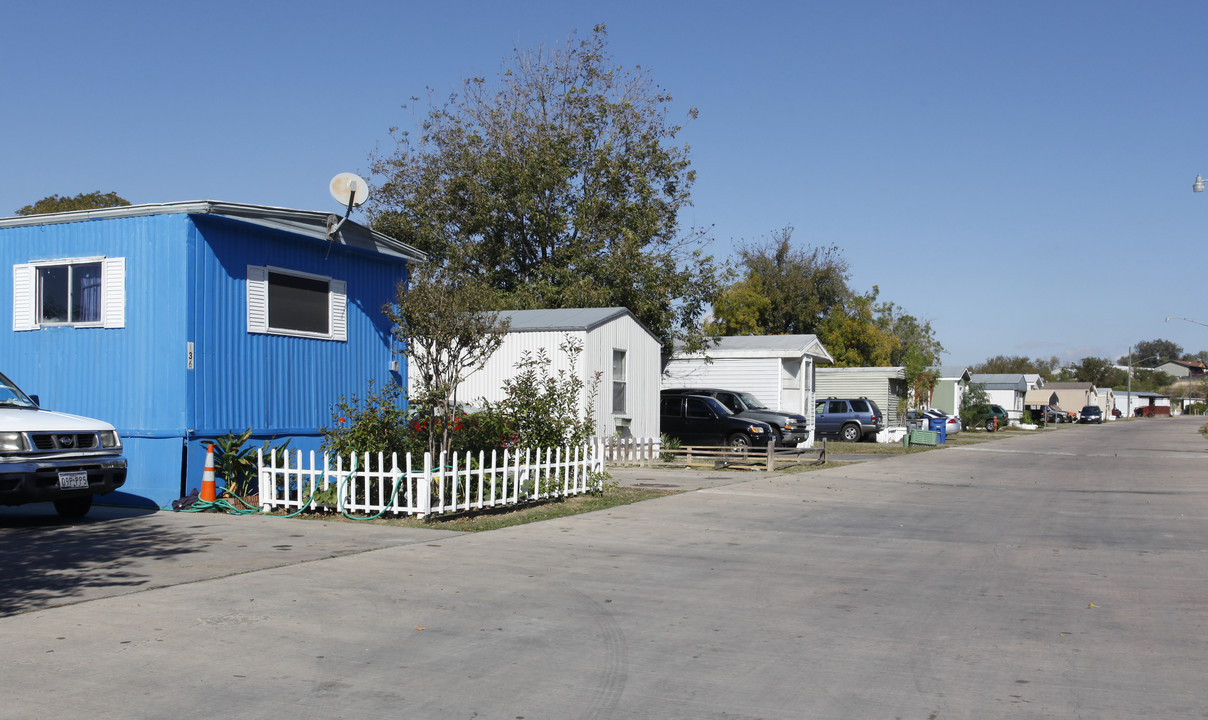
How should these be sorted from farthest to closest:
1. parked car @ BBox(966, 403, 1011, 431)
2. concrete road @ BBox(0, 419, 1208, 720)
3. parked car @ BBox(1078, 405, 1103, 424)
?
parked car @ BBox(1078, 405, 1103, 424) < parked car @ BBox(966, 403, 1011, 431) < concrete road @ BBox(0, 419, 1208, 720)

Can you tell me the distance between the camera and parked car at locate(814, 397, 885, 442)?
122 feet

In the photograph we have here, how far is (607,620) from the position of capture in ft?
22.7

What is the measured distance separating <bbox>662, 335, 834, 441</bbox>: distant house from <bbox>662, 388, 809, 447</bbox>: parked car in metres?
5.16

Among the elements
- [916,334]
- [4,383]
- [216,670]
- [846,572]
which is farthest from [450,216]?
[916,334]

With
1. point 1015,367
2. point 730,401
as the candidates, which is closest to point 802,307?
point 730,401

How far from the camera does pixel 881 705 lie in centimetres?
508

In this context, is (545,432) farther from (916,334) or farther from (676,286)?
(916,334)

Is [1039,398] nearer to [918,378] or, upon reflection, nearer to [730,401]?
[918,378]

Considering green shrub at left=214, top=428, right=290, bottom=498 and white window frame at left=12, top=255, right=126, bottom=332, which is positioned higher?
white window frame at left=12, top=255, right=126, bottom=332

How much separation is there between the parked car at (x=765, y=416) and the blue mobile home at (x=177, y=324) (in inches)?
497

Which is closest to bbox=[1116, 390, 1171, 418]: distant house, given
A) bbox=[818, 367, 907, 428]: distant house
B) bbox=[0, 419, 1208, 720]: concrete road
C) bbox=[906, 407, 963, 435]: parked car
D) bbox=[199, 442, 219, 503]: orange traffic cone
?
bbox=[906, 407, 963, 435]: parked car

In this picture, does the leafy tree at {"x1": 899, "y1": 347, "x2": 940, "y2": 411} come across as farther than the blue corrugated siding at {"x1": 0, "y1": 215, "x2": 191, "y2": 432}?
Yes

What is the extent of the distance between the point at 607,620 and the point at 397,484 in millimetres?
5207

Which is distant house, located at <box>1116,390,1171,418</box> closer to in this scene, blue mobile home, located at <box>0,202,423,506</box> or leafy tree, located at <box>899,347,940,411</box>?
leafy tree, located at <box>899,347,940,411</box>
